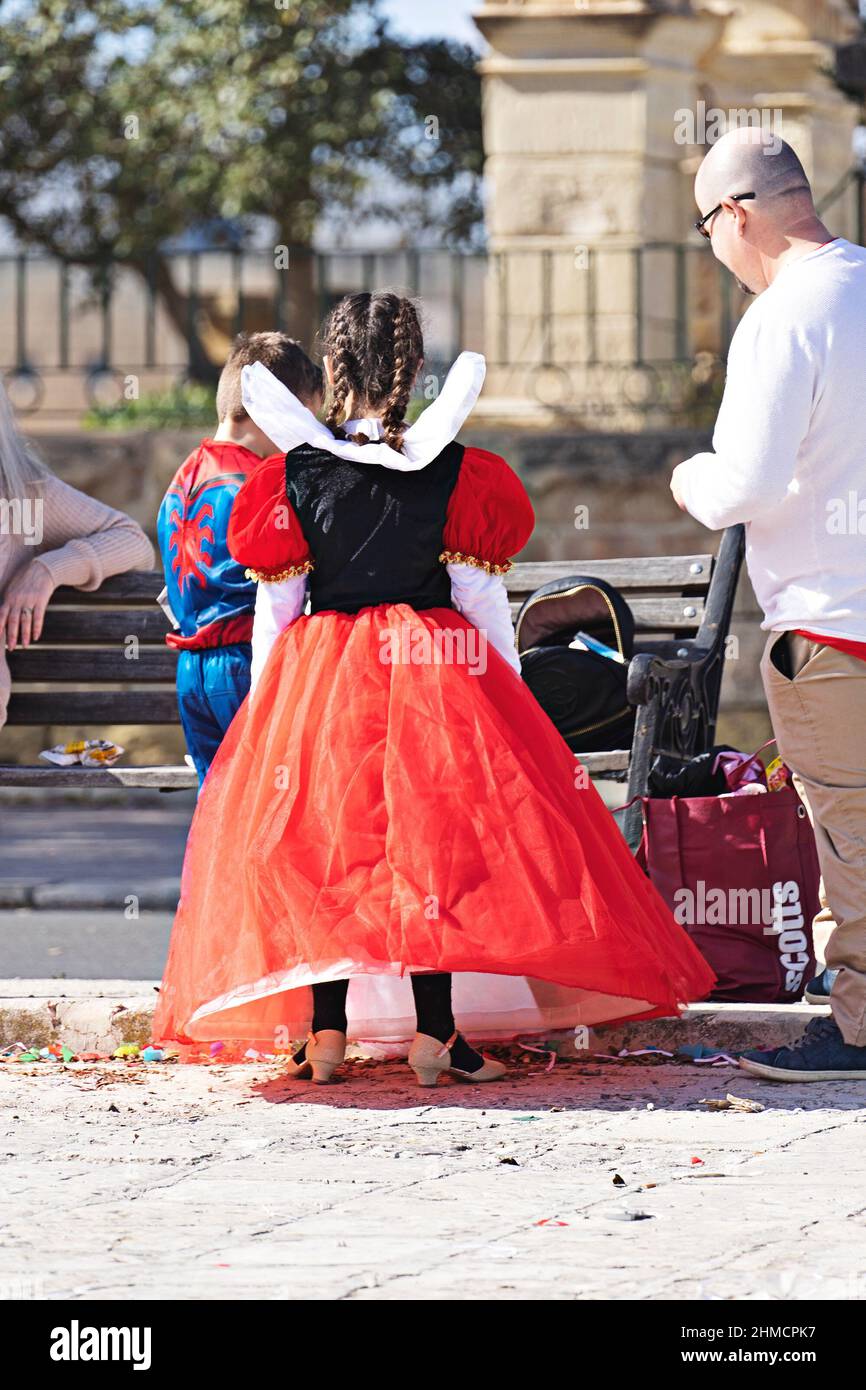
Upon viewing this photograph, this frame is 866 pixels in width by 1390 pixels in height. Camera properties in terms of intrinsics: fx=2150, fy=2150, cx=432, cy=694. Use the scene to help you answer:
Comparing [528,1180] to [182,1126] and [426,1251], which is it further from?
[182,1126]

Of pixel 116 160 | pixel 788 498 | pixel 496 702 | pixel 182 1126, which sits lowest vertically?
pixel 182 1126

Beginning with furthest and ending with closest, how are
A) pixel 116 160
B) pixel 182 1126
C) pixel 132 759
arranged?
pixel 116 160 < pixel 132 759 < pixel 182 1126

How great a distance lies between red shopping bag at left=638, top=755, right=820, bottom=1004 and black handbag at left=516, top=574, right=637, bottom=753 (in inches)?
28.6

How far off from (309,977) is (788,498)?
1406mm

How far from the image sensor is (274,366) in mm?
5387

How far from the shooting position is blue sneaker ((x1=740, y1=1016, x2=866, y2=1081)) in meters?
4.59

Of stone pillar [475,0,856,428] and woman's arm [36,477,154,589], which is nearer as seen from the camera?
woman's arm [36,477,154,589]

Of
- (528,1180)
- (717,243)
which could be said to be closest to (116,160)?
(717,243)

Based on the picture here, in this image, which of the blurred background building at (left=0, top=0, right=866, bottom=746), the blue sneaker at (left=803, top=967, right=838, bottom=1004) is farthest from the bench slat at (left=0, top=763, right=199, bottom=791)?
the blurred background building at (left=0, top=0, right=866, bottom=746)

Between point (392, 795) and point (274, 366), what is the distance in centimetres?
139

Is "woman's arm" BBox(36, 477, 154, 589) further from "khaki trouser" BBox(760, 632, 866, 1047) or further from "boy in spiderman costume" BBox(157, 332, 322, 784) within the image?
"khaki trouser" BBox(760, 632, 866, 1047)

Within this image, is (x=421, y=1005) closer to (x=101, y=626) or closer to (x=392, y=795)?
(x=392, y=795)

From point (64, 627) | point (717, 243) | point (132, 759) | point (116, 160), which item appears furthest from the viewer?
point (116, 160)

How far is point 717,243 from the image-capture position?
4656mm
